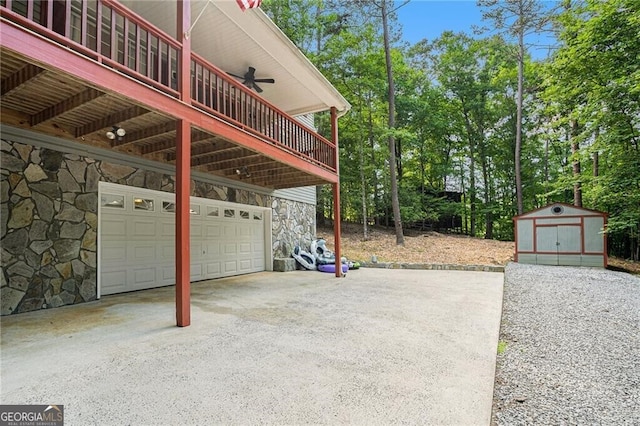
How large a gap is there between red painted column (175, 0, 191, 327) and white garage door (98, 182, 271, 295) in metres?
2.48

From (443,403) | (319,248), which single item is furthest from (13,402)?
(319,248)

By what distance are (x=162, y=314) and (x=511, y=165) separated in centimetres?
2034

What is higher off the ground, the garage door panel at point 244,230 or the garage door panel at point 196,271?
the garage door panel at point 244,230

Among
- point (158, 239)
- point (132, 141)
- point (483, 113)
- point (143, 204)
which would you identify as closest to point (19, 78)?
point (132, 141)

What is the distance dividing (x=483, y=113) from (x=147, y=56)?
19.4 m

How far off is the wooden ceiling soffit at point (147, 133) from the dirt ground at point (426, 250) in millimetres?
7838

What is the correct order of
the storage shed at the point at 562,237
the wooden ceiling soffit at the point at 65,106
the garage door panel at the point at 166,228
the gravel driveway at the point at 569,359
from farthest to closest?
the storage shed at the point at 562,237 → the garage door panel at the point at 166,228 → the wooden ceiling soffit at the point at 65,106 → the gravel driveway at the point at 569,359

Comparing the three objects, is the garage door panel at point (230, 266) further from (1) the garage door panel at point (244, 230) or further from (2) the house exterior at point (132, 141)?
(1) the garage door panel at point (244, 230)

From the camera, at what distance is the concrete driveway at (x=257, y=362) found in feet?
6.31

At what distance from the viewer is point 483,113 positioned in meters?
18.4

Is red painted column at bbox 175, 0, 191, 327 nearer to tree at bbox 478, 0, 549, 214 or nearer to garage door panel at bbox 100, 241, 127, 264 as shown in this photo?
garage door panel at bbox 100, 241, 127, 264

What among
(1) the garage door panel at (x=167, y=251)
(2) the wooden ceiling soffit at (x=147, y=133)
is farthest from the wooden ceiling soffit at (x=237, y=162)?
(1) the garage door panel at (x=167, y=251)

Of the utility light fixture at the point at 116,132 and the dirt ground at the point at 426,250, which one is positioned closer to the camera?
the utility light fixture at the point at 116,132

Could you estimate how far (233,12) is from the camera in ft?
15.8
